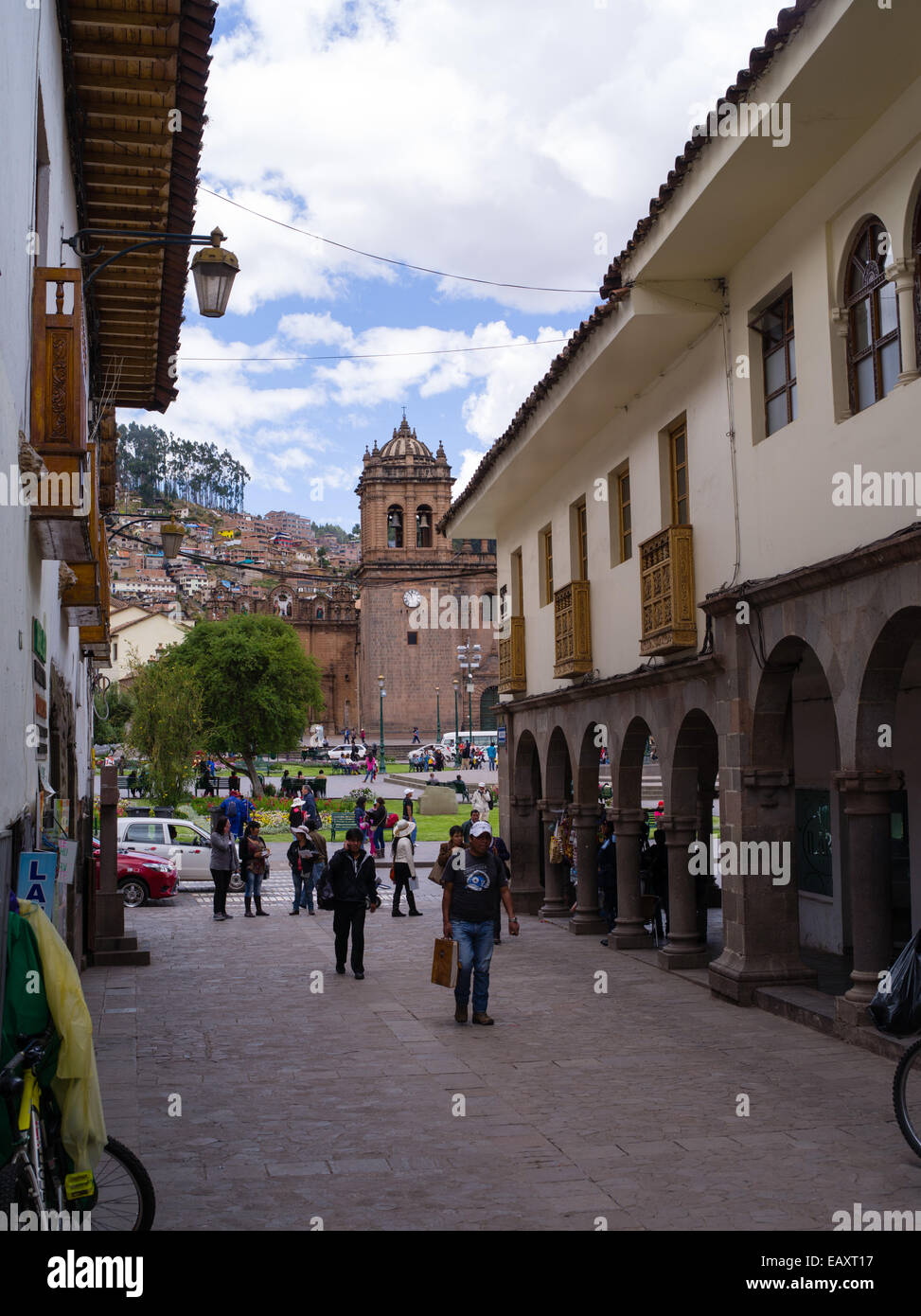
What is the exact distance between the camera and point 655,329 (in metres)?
13.6

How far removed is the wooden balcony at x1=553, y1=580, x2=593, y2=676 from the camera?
18.0 metres

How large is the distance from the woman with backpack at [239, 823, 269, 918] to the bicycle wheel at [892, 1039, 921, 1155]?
15.7 meters

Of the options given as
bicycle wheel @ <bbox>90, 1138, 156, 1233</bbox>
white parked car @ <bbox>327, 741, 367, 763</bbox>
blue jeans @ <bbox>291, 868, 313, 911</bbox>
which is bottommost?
blue jeans @ <bbox>291, 868, 313, 911</bbox>

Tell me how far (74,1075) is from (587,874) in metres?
14.3

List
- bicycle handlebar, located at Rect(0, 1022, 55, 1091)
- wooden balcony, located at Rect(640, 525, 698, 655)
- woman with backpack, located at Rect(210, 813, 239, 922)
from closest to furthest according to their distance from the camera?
bicycle handlebar, located at Rect(0, 1022, 55, 1091) → wooden balcony, located at Rect(640, 525, 698, 655) → woman with backpack, located at Rect(210, 813, 239, 922)

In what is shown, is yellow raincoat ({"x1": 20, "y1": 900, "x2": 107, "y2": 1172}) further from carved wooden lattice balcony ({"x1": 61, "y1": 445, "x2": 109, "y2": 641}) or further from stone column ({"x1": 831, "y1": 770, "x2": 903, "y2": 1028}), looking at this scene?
stone column ({"x1": 831, "y1": 770, "x2": 903, "y2": 1028})

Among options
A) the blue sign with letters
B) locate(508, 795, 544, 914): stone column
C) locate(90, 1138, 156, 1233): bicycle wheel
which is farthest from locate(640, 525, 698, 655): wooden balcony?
locate(90, 1138, 156, 1233): bicycle wheel

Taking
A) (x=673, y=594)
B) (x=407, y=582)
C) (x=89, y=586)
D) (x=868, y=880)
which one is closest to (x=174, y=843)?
(x=673, y=594)

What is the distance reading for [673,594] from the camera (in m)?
13.7

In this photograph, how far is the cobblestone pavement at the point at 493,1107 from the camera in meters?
6.54

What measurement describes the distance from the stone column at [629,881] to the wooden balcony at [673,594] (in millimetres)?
3074

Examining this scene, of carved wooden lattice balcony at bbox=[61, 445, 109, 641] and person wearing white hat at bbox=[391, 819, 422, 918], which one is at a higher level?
carved wooden lattice balcony at bbox=[61, 445, 109, 641]

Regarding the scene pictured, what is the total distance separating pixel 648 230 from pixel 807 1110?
302 inches
